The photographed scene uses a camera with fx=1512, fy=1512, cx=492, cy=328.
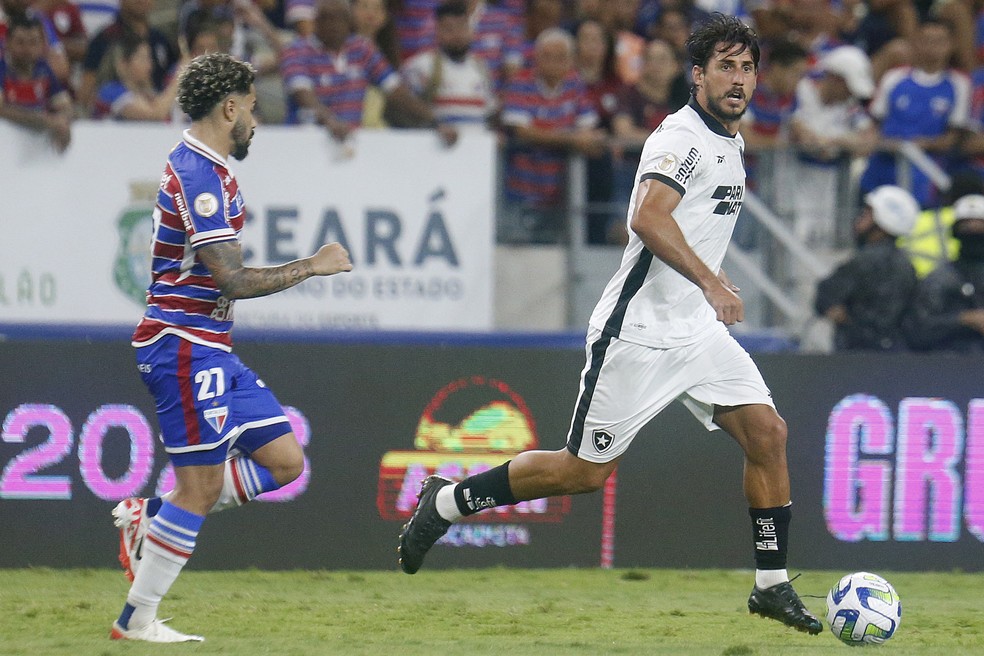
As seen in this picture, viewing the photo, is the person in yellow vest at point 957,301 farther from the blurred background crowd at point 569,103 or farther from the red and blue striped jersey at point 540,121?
the red and blue striped jersey at point 540,121

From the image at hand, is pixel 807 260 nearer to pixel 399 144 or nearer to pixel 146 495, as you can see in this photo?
pixel 399 144

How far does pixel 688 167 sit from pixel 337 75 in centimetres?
464

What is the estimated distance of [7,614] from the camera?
6703 millimetres

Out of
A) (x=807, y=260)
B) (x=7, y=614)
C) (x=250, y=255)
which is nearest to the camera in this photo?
(x=7, y=614)

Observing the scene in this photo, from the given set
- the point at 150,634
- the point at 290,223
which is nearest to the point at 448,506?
the point at 150,634

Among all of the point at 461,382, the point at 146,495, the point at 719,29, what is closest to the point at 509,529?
the point at 461,382

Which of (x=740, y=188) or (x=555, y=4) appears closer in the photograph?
(x=740, y=188)

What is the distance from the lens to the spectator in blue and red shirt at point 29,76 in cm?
952

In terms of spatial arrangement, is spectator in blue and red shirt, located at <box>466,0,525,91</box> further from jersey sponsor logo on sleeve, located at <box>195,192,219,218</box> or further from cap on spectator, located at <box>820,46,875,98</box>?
jersey sponsor logo on sleeve, located at <box>195,192,219,218</box>

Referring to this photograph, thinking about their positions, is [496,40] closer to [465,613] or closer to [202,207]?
[465,613]

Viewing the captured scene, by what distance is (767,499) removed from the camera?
20.7 ft

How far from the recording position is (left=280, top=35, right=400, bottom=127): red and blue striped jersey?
33.3 feet

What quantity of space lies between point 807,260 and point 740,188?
384 centimetres

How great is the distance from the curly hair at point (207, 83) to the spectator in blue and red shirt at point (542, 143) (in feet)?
14.3
